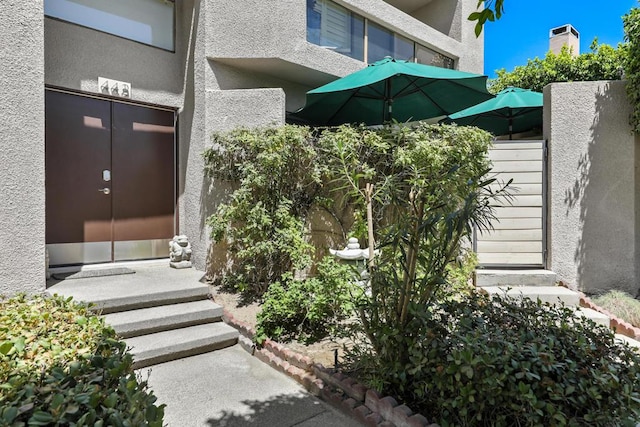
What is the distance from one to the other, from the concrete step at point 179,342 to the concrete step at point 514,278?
4534 mm

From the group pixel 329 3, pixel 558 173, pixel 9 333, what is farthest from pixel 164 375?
pixel 329 3

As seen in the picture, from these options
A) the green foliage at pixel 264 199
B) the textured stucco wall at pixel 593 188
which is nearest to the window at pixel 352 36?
the green foliage at pixel 264 199

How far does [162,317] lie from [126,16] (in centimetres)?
603

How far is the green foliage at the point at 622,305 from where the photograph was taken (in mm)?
5874

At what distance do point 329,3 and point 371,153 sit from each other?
183 inches

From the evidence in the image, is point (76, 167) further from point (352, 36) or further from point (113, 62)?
point (352, 36)

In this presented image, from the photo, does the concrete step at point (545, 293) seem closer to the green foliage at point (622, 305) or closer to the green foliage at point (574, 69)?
the green foliage at point (622, 305)

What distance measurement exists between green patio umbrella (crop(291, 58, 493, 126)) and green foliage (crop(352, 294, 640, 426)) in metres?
4.65

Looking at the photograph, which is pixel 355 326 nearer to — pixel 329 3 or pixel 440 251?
pixel 440 251

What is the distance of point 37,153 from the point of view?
17.6 ft

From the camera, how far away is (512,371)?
114 inches

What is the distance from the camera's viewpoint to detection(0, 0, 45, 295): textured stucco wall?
507cm

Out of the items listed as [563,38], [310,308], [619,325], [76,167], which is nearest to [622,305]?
[619,325]

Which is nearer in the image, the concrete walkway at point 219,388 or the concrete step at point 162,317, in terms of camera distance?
the concrete walkway at point 219,388
